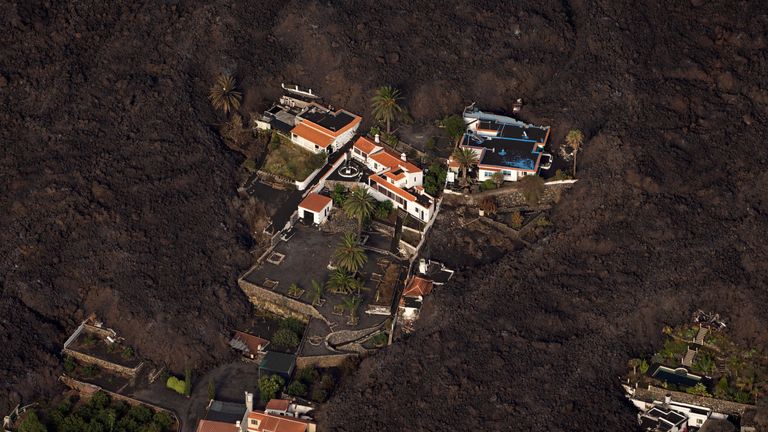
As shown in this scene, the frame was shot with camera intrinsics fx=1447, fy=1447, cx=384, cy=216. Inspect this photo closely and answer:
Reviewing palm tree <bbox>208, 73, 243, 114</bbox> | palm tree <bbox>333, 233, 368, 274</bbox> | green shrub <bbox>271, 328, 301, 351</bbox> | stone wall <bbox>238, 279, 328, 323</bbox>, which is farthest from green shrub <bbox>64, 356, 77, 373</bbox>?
palm tree <bbox>208, 73, 243, 114</bbox>

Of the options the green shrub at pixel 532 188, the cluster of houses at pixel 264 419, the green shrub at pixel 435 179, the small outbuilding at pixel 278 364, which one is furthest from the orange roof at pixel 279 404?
the green shrub at pixel 532 188

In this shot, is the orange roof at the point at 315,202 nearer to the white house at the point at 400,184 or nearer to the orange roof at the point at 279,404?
the white house at the point at 400,184

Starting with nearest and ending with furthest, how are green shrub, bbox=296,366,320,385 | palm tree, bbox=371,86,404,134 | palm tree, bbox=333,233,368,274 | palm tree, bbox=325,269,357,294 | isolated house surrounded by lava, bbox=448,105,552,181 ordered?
green shrub, bbox=296,366,320,385
palm tree, bbox=325,269,357,294
palm tree, bbox=333,233,368,274
isolated house surrounded by lava, bbox=448,105,552,181
palm tree, bbox=371,86,404,134

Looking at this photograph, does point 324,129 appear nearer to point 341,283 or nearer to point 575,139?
point 341,283

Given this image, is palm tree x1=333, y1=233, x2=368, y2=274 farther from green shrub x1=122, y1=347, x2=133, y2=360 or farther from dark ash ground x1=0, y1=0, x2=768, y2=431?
green shrub x1=122, y1=347, x2=133, y2=360

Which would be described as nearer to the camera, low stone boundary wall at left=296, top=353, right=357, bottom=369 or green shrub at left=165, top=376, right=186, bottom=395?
green shrub at left=165, top=376, right=186, bottom=395

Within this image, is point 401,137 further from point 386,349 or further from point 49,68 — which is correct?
point 49,68

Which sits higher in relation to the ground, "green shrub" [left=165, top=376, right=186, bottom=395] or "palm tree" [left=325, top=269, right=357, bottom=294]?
"palm tree" [left=325, top=269, right=357, bottom=294]
